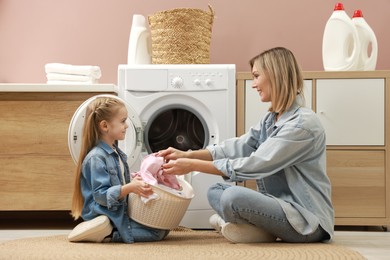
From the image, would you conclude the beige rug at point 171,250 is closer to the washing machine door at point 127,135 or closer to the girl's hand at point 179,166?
the girl's hand at point 179,166

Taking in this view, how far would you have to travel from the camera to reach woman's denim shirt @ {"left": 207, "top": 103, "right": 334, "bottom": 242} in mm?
2600

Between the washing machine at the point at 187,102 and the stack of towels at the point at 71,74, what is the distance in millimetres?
263

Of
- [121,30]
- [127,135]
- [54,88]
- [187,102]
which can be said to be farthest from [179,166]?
[121,30]

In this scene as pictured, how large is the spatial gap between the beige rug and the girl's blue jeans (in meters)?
0.05

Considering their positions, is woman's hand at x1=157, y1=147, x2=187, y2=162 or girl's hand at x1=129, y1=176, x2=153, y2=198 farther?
woman's hand at x1=157, y1=147, x2=187, y2=162

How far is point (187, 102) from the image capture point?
3404 mm

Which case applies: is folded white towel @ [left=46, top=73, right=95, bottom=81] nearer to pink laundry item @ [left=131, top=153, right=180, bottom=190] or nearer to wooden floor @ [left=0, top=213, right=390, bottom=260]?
wooden floor @ [left=0, top=213, right=390, bottom=260]

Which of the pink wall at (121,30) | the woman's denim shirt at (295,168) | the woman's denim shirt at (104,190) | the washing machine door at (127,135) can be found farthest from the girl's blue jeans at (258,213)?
the pink wall at (121,30)

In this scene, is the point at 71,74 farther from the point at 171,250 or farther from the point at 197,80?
the point at 171,250

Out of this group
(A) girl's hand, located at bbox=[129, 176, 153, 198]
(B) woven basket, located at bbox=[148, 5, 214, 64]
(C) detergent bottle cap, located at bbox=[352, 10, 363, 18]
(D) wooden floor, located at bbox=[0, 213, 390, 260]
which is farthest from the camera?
(C) detergent bottle cap, located at bbox=[352, 10, 363, 18]

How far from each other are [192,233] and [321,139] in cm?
77

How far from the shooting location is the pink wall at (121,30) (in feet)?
13.3

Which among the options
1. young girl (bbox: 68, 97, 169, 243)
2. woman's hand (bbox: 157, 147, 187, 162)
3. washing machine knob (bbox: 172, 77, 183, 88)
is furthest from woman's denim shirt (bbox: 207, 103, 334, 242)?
washing machine knob (bbox: 172, 77, 183, 88)

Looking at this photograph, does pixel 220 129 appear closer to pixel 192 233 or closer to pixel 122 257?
pixel 192 233
